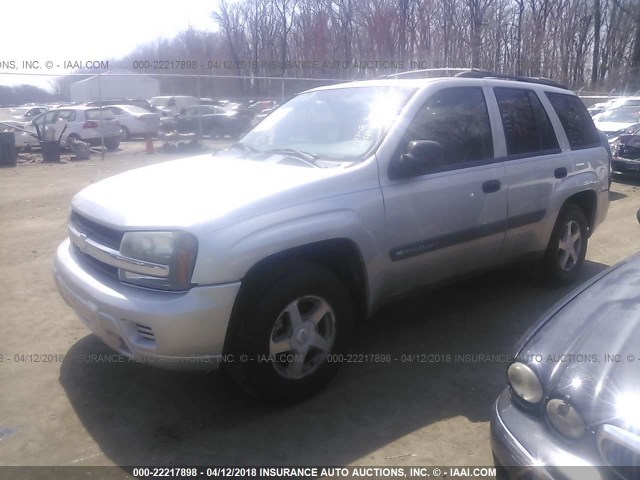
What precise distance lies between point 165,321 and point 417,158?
5.85 ft

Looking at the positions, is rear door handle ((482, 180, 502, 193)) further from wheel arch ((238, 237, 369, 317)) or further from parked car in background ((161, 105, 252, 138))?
parked car in background ((161, 105, 252, 138))

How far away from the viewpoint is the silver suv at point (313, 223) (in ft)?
9.50

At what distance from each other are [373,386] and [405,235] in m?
0.95

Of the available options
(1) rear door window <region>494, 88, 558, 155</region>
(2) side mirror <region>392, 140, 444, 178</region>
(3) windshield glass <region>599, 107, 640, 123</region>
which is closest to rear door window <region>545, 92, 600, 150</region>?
(1) rear door window <region>494, 88, 558, 155</region>

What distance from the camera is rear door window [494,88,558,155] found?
4.53 meters

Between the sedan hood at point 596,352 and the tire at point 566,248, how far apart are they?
2.14 meters

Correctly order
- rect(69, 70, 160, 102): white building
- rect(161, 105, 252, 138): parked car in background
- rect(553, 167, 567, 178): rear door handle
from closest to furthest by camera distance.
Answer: rect(553, 167, 567, 178): rear door handle → rect(161, 105, 252, 138): parked car in background → rect(69, 70, 160, 102): white building

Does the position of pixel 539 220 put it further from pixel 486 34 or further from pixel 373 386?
pixel 486 34

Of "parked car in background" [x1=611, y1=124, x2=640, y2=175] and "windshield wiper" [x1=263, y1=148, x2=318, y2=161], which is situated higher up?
"windshield wiper" [x1=263, y1=148, x2=318, y2=161]

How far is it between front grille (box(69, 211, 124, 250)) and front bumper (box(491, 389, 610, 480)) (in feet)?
6.78

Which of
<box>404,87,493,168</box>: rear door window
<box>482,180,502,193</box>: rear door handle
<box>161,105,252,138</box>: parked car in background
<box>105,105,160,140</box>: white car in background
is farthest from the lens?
<box>105,105,160,140</box>: white car in background

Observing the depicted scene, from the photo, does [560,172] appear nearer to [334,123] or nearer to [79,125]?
[334,123]

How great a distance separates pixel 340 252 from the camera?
3.42 m

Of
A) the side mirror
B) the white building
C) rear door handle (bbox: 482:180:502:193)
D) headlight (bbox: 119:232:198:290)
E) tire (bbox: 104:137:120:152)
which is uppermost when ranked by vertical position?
the white building
